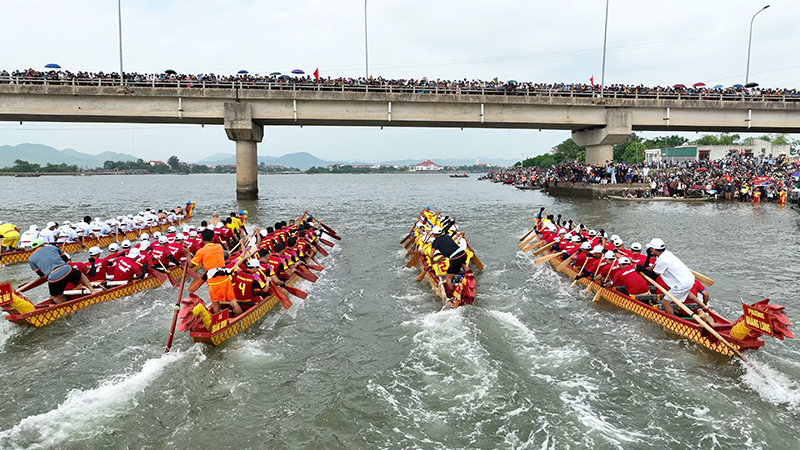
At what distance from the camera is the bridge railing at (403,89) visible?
31109 mm

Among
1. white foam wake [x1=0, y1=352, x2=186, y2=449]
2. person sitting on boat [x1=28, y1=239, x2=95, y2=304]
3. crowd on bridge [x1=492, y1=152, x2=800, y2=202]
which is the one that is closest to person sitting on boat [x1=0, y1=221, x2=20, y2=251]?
person sitting on boat [x1=28, y1=239, x2=95, y2=304]

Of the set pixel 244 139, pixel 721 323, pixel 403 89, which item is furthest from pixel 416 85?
pixel 721 323

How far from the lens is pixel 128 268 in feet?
40.5

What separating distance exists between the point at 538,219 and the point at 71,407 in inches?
673

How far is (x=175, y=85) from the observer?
108ft

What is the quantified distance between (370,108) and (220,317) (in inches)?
1092

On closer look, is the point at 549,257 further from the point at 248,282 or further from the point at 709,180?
the point at 709,180

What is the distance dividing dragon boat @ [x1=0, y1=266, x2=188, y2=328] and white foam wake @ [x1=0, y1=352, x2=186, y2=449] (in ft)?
10.4

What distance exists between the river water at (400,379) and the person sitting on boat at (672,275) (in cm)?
82

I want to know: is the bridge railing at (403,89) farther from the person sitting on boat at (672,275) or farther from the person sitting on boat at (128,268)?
the person sitting on boat at (672,275)

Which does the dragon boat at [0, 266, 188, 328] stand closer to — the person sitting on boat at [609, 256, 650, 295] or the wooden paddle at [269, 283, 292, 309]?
the wooden paddle at [269, 283, 292, 309]

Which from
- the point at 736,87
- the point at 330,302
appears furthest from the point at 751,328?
the point at 736,87

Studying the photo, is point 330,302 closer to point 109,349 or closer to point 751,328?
point 109,349

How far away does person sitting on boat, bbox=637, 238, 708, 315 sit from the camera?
9.55m
